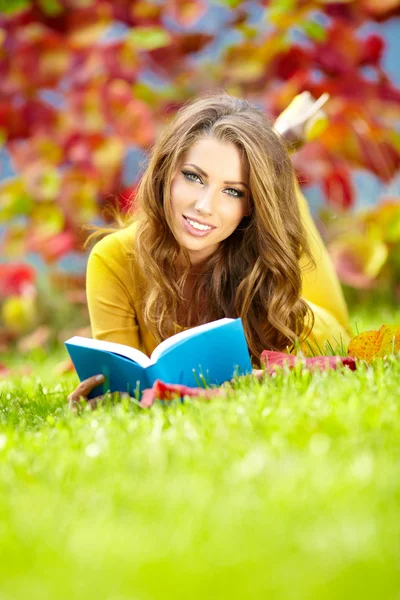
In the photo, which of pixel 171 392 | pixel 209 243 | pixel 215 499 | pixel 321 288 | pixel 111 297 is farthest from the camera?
pixel 321 288

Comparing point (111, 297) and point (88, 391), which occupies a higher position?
point (111, 297)

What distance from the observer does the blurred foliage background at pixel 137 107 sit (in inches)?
200

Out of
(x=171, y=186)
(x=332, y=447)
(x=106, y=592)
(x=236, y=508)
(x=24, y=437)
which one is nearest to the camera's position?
(x=106, y=592)

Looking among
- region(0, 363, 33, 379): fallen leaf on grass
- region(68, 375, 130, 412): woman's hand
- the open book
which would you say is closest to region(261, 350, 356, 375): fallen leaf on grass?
the open book

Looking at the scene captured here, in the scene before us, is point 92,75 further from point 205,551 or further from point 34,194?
point 205,551

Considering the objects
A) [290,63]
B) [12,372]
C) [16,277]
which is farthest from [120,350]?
[290,63]

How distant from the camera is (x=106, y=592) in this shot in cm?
110

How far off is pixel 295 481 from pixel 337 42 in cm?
448

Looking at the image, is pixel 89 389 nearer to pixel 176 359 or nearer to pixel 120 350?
pixel 120 350

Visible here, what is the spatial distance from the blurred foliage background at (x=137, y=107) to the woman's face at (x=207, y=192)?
2.24 m

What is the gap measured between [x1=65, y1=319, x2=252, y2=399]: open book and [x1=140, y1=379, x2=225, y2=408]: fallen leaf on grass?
75mm

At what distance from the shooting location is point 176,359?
2.17 m

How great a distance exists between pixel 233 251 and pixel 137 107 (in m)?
2.49

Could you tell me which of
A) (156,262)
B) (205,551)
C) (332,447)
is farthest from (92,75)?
(205,551)
